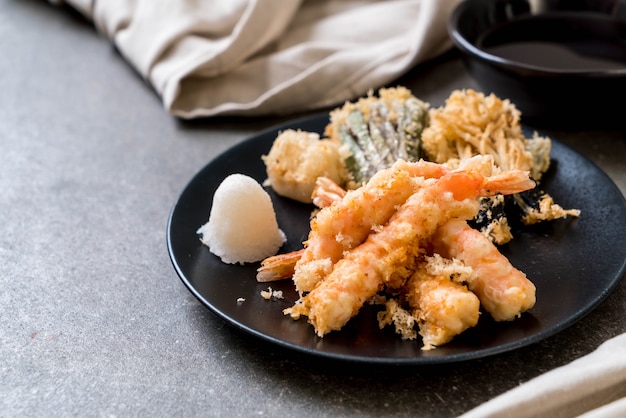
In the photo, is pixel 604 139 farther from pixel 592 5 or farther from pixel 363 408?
pixel 363 408

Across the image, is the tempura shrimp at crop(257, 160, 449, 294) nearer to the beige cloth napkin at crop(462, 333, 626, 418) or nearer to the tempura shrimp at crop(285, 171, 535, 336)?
the tempura shrimp at crop(285, 171, 535, 336)

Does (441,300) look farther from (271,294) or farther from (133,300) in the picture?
(133,300)

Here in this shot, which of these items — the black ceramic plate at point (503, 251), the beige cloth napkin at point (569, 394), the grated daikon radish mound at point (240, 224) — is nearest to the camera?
the beige cloth napkin at point (569, 394)

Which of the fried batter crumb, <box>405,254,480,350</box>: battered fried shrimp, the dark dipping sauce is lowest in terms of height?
the fried batter crumb

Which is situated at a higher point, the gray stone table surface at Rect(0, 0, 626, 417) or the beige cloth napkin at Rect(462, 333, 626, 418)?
the beige cloth napkin at Rect(462, 333, 626, 418)

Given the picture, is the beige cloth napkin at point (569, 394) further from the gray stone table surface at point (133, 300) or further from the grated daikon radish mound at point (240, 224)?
the grated daikon radish mound at point (240, 224)

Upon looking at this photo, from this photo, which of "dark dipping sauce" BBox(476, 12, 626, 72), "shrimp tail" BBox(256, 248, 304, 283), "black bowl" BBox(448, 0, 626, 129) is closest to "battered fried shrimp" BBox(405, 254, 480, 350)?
"shrimp tail" BBox(256, 248, 304, 283)

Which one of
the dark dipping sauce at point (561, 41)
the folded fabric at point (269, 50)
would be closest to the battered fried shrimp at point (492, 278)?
the dark dipping sauce at point (561, 41)
